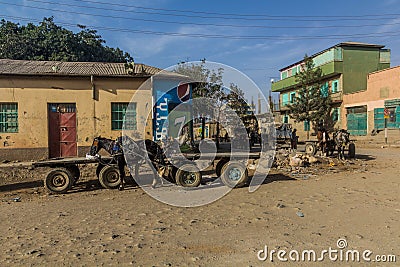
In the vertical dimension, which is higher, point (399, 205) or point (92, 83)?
point (92, 83)

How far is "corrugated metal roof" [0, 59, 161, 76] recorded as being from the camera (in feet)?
47.0

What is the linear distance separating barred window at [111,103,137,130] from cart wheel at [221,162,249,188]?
697 cm

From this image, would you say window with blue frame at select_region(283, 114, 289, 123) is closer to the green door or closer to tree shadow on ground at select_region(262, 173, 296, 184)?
the green door

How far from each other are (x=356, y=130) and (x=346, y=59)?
799cm

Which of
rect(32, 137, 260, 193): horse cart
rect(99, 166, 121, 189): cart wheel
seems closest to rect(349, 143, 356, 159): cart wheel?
rect(32, 137, 260, 193): horse cart

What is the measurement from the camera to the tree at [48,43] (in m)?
35.2

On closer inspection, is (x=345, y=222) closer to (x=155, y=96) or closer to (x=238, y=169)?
(x=238, y=169)

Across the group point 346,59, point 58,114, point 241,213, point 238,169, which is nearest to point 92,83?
point 58,114

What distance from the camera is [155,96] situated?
14.9 metres

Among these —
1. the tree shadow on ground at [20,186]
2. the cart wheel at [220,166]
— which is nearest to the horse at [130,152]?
the cart wheel at [220,166]

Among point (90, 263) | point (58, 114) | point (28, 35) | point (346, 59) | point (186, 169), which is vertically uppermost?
point (28, 35)

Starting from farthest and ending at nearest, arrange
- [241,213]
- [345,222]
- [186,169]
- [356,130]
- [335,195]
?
[356,130]
[186,169]
[335,195]
[241,213]
[345,222]

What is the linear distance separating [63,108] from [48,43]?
27399mm

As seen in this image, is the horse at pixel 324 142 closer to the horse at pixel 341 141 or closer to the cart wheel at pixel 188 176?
the horse at pixel 341 141
